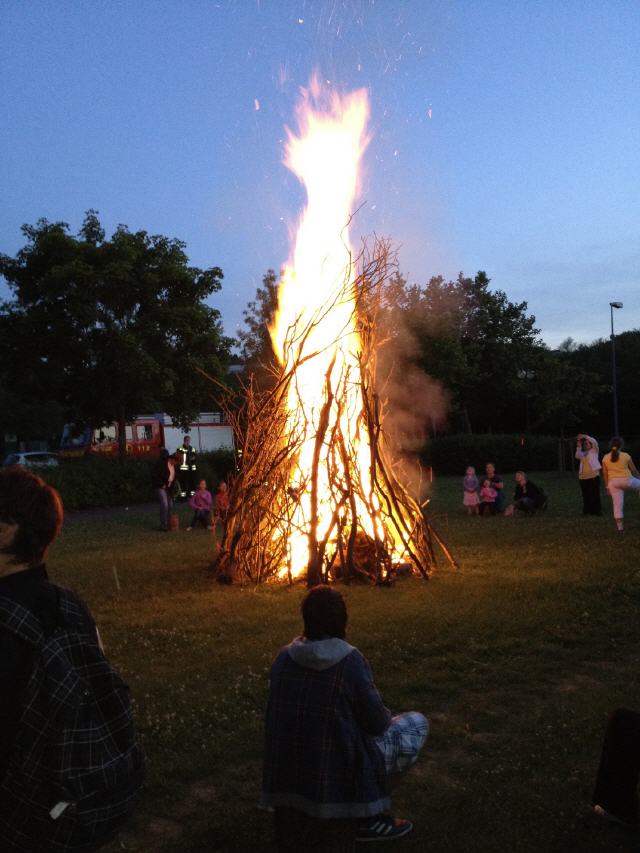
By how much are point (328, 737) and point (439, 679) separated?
8.88 ft

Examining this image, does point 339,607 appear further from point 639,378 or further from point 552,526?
point 639,378

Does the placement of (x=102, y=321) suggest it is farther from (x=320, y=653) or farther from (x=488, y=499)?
(x=320, y=653)

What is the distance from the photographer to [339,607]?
3.28 meters

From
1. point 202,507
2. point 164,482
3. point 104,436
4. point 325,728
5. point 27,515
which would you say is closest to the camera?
point 27,515

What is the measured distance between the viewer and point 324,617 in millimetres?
3242

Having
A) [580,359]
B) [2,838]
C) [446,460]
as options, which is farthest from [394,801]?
[580,359]

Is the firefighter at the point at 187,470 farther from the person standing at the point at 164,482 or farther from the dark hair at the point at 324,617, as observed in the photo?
the dark hair at the point at 324,617

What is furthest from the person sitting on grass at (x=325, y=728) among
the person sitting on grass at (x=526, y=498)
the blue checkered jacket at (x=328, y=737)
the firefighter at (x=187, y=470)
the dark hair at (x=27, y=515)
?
the firefighter at (x=187, y=470)

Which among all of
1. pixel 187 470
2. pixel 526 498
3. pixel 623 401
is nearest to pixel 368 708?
pixel 526 498

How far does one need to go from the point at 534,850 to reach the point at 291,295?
22.6 ft

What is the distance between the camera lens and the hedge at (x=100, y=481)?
21312mm

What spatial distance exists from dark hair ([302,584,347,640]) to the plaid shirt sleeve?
155 millimetres

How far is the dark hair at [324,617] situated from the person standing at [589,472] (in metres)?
11.9

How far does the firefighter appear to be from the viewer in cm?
2169
